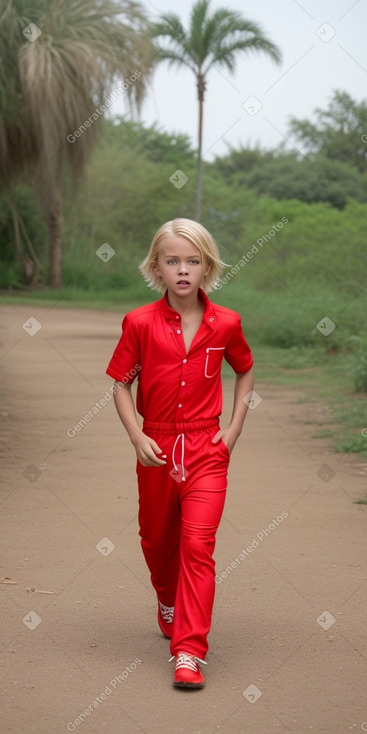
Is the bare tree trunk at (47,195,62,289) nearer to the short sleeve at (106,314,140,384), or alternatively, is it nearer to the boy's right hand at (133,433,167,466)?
the short sleeve at (106,314,140,384)

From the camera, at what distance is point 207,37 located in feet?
85.4

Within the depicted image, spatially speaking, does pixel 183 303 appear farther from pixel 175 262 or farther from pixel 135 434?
pixel 135 434

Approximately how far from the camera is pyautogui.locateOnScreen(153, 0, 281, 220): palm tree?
83.5 feet

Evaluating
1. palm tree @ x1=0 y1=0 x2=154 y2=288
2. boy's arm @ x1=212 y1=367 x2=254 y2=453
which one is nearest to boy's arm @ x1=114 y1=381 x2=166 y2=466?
boy's arm @ x1=212 y1=367 x2=254 y2=453

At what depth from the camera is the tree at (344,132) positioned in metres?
50.3

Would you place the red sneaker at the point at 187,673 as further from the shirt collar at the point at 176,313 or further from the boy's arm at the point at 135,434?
the shirt collar at the point at 176,313

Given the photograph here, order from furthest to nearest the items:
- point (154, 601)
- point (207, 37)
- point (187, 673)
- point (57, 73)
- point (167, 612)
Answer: point (207, 37), point (57, 73), point (154, 601), point (167, 612), point (187, 673)

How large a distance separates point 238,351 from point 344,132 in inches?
1898

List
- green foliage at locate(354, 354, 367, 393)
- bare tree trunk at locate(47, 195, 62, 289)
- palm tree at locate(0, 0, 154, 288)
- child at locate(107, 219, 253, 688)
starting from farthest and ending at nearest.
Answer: bare tree trunk at locate(47, 195, 62, 289) → green foliage at locate(354, 354, 367, 393) → palm tree at locate(0, 0, 154, 288) → child at locate(107, 219, 253, 688)

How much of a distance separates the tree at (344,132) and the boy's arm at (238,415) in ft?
153

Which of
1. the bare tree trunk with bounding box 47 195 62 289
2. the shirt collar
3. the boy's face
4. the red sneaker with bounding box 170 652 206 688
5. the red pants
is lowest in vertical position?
the bare tree trunk with bounding box 47 195 62 289

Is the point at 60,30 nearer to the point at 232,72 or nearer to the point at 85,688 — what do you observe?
the point at 85,688

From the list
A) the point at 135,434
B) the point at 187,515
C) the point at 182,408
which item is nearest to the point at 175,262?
the point at 182,408

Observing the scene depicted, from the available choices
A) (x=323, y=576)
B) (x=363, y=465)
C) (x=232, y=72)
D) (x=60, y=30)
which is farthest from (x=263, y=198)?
(x=323, y=576)
